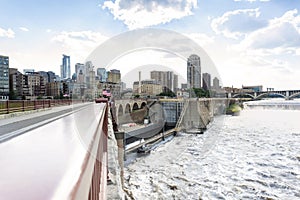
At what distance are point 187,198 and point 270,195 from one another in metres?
3.55

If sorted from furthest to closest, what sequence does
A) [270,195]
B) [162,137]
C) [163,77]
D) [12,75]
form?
[12,75], [162,137], [163,77], [270,195]

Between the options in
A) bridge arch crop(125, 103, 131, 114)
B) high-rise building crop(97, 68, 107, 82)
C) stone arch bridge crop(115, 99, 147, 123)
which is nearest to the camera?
high-rise building crop(97, 68, 107, 82)

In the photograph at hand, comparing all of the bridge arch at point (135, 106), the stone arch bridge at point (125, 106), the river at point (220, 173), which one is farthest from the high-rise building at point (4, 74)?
the river at point (220, 173)

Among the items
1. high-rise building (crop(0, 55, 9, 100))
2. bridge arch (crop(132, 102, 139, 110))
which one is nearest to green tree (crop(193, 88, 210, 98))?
bridge arch (crop(132, 102, 139, 110))

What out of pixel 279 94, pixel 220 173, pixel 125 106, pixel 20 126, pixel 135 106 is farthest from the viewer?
pixel 279 94

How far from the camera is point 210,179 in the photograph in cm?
1182


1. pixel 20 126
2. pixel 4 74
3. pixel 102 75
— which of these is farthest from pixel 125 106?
pixel 20 126

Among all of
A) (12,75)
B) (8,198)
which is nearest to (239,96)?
(12,75)

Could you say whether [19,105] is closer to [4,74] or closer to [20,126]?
[20,126]

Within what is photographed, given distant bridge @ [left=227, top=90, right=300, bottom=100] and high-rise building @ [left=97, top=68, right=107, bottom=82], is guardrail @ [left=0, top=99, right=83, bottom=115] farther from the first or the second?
distant bridge @ [left=227, top=90, right=300, bottom=100]

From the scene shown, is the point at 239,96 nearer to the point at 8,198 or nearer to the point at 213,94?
the point at 213,94

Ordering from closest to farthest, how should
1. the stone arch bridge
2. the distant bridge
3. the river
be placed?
the river → the stone arch bridge → the distant bridge

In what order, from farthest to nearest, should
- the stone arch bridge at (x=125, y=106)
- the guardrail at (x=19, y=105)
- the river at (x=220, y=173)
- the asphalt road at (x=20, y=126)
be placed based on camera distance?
the stone arch bridge at (x=125, y=106) → the river at (x=220, y=173) → the guardrail at (x=19, y=105) → the asphalt road at (x=20, y=126)

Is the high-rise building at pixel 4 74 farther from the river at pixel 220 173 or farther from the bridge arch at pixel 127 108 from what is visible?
the river at pixel 220 173
